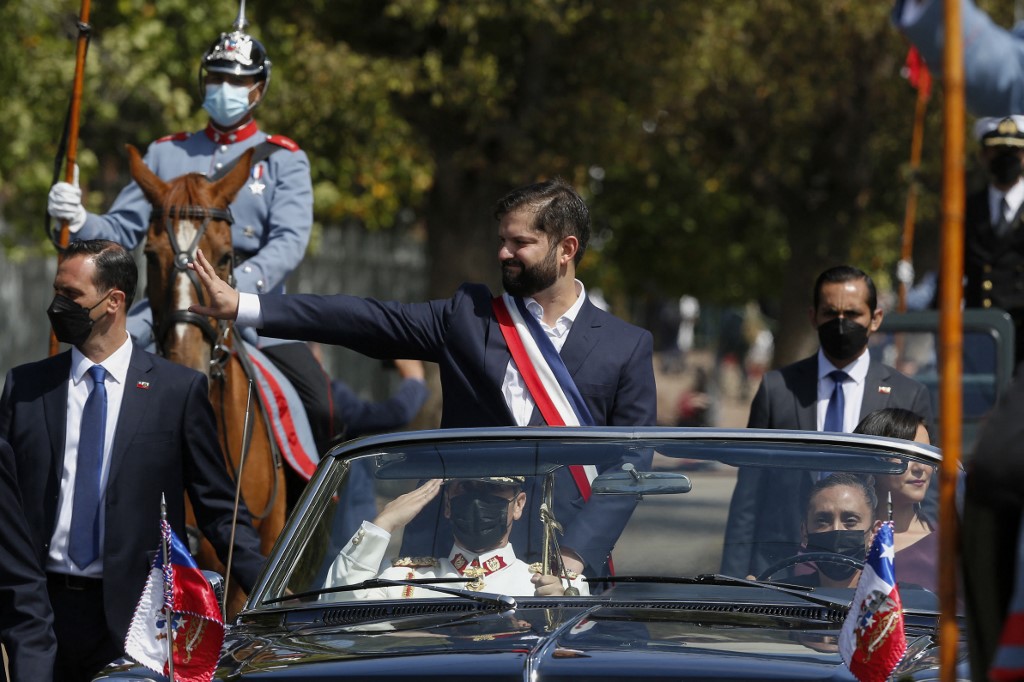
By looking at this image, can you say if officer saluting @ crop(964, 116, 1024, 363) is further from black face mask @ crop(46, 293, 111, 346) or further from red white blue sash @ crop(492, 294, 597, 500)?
black face mask @ crop(46, 293, 111, 346)

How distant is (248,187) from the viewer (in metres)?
8.83

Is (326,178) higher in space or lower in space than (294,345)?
higher

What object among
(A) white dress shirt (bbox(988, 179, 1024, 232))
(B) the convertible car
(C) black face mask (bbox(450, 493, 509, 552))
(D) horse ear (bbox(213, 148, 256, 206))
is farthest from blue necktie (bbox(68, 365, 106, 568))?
(A) white dress shirt (bbox(988, 179, 1024, 232))

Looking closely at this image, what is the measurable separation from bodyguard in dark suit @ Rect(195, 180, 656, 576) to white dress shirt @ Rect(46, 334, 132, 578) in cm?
71

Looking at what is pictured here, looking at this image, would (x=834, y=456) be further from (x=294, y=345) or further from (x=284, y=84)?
(x=284, y=84)

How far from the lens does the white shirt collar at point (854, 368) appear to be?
765 centimetres

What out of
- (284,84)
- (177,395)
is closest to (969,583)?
(177,395)

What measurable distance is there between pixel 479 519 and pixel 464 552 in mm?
96

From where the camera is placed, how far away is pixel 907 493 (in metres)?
4.97

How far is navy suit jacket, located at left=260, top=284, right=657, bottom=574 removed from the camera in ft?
19.3

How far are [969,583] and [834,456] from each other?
74.3 inches

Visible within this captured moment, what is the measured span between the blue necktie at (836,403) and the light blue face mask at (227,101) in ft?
10.5

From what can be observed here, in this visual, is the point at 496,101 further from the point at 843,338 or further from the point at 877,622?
the point at 877,622

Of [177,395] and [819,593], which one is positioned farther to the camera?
[177,395]
